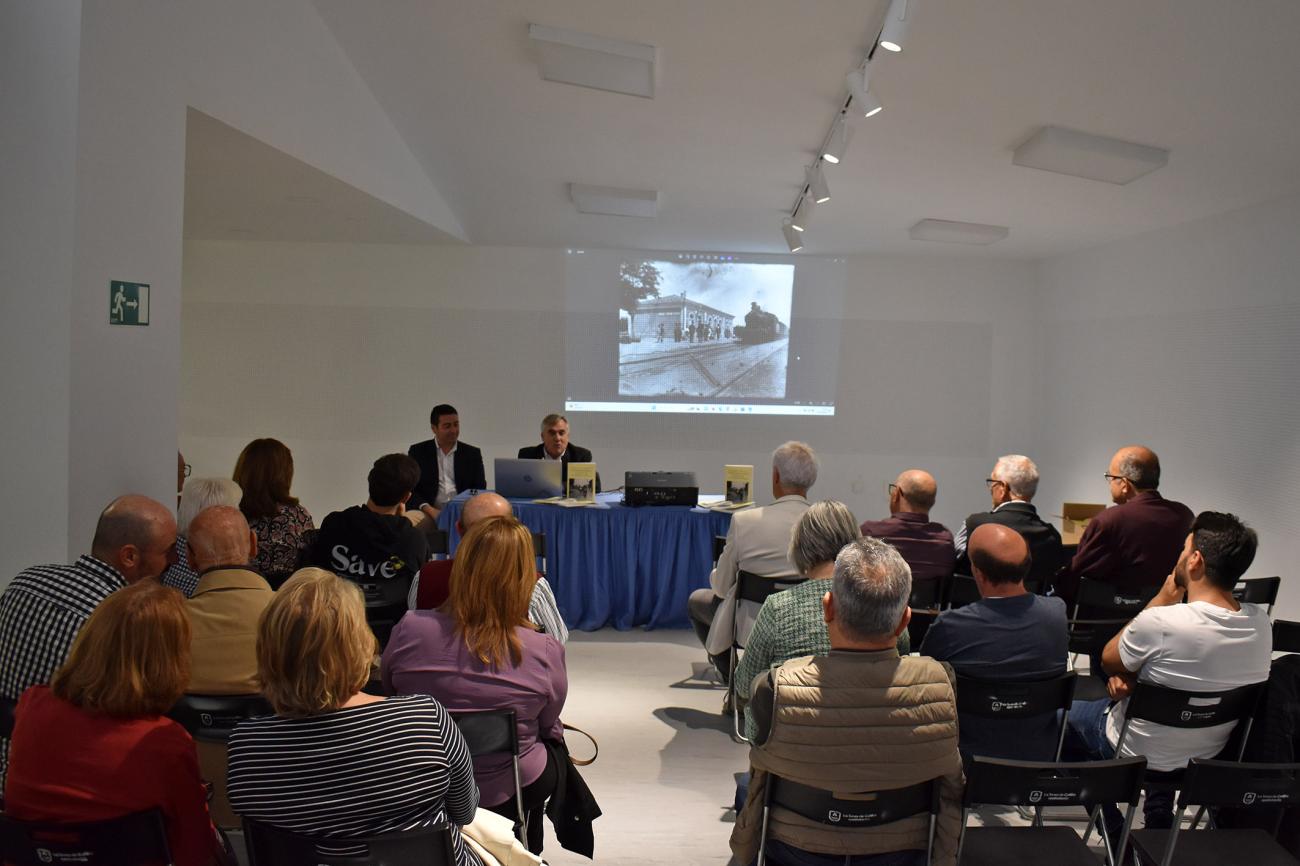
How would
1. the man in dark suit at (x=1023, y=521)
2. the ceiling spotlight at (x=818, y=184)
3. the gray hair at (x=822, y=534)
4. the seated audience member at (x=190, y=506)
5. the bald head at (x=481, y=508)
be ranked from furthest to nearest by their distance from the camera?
the ceiling spotlight at (x=818, y=184)
the man in dark suit at (x=1023, y=521)
the bald head at (x=481, y=508)
the seated audience member at (x=190, y=506)
the gray hair at (x=822, y=534)

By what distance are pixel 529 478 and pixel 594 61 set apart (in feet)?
8.18

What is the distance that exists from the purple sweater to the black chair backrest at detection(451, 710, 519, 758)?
0.07 m

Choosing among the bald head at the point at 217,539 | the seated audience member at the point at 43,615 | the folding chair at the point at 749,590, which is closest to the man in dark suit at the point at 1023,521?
the folding chair at the point at 749,590

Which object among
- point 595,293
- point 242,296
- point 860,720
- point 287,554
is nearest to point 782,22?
point 287,554

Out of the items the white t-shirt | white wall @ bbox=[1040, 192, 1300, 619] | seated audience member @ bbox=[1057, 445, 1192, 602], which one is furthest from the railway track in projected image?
the white t-shirt

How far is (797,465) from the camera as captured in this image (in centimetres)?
437

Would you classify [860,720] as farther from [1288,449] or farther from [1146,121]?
[1288,449]

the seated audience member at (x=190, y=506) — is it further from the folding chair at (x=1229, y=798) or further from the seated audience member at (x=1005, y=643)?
the folding chair at (x=1229, y=798)

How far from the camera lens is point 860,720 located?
6.61 ft

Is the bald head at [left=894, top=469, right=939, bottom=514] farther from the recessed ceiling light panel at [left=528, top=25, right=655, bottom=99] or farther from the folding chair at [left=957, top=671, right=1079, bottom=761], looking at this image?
the recessed ceiling light panel at [left=528, top=25, right=655, bottom=99]

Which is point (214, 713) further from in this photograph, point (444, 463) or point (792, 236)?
point (792, 236)

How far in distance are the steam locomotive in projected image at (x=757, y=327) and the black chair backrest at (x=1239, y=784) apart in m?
6.84

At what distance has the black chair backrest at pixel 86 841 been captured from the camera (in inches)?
69.4

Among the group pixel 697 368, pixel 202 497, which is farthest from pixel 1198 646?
pixel 697 368
